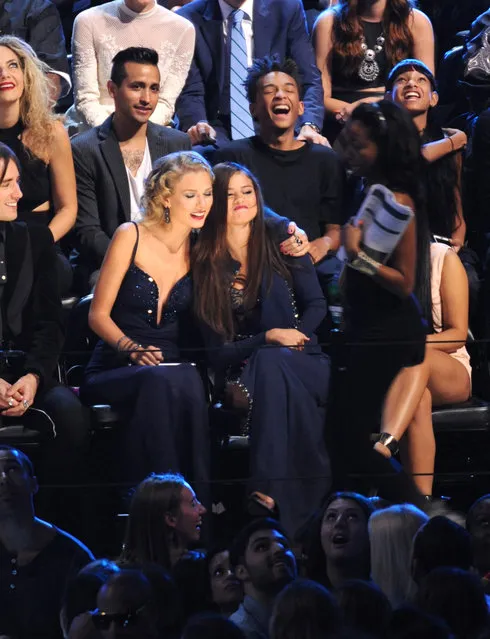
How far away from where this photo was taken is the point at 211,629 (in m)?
2.03

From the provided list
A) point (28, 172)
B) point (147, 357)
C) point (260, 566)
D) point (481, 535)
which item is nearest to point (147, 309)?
point (147, 357)

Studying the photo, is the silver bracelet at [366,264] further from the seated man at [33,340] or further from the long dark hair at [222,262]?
the seated man at [33,340]

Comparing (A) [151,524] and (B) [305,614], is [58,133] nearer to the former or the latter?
(A) [151,524]

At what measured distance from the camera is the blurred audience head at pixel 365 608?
2129mm

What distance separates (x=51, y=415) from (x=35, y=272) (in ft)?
1.12

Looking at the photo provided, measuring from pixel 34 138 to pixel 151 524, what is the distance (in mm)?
1225

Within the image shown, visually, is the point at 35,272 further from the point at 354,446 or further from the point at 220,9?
the point at 220,9

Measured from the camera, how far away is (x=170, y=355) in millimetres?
3027

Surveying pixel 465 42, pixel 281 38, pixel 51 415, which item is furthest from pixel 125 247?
pixel 465 42

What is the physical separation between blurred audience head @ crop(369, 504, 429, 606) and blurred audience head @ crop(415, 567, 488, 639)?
274mm

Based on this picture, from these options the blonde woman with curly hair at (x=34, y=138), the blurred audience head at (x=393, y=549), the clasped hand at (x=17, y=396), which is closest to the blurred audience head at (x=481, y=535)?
the blurred audience head at (x=393, y=549)

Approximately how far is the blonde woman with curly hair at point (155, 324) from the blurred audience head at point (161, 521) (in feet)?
0.67

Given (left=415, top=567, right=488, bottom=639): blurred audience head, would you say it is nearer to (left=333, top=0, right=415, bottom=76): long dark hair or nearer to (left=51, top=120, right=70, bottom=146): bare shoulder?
(left=51, top=120, right=70, bottom=146): bare shoulder

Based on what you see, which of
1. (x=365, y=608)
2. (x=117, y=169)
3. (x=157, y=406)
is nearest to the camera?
(x=365, y=608)
